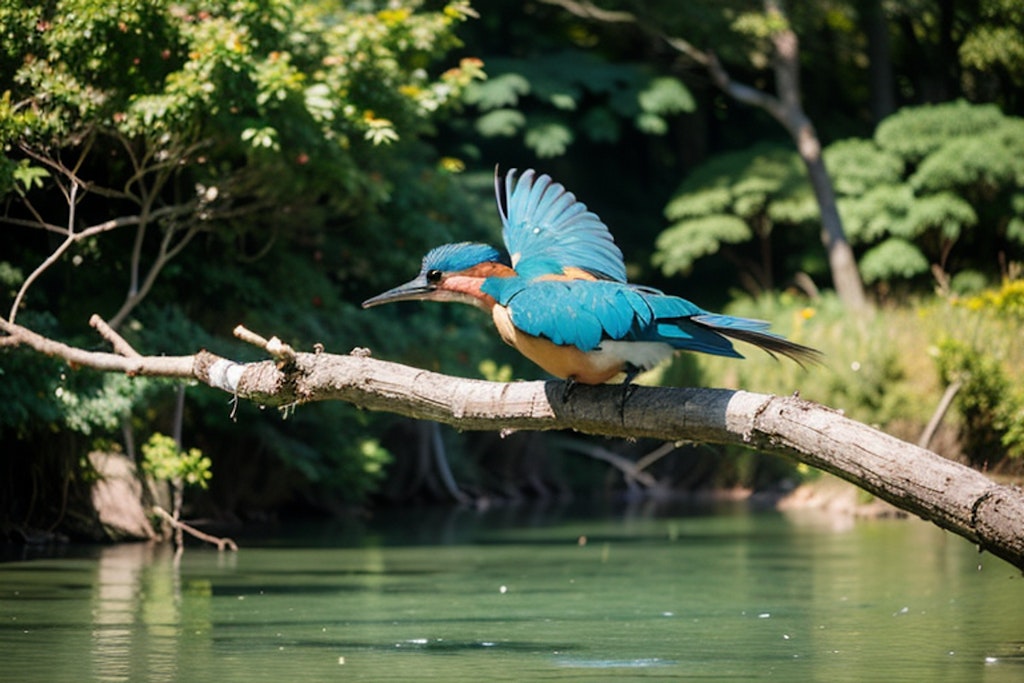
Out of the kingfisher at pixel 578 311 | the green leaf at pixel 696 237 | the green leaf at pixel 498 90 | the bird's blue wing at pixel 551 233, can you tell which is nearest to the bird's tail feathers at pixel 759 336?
the kingfisher at pixel 578 311

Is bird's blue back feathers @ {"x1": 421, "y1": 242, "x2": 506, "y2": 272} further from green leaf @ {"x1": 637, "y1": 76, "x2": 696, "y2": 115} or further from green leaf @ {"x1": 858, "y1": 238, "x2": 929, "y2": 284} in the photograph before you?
green leaf @ {"x1": 637, "y1": 76, "x2": 696, "y2": 115}

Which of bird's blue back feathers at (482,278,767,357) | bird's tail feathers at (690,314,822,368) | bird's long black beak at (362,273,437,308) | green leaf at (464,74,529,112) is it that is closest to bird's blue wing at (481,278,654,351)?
bird's blue back feathers at (482,278,767,357)

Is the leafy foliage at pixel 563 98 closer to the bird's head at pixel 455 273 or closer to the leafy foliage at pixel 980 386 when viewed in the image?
the leafy foliage at pixel 980 386

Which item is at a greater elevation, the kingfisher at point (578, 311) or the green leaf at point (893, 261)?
the green leaf at point (893, 261)

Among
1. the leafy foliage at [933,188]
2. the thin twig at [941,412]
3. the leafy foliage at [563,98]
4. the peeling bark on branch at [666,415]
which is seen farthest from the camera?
the leafy foliage at [563,98]

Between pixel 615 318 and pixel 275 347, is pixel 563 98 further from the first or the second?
pixel 615 318

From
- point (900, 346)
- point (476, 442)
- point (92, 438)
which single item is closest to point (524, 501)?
point (476, 442)

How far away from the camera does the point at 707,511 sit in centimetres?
1594

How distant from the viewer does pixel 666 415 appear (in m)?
4.94

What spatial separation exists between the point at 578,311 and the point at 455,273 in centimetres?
58

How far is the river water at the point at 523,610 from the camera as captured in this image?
6.14m

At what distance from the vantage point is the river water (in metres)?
6.14

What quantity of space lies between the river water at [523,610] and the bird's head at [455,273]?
1.46m

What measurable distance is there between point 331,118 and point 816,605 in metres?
5.10
